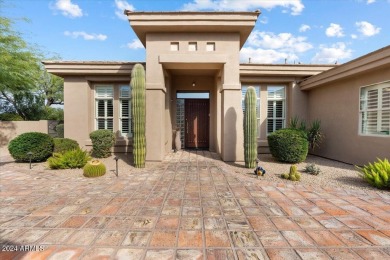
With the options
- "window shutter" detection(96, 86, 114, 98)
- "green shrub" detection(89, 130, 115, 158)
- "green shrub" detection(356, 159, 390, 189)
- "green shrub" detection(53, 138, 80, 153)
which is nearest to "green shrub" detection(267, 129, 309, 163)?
"green shrub" detection(356, 159, 390, 189)

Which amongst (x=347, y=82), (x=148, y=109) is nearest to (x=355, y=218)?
(x=347, y=82)

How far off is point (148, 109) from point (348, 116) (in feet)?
25.6

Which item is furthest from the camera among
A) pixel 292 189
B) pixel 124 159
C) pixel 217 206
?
pixel 124 159

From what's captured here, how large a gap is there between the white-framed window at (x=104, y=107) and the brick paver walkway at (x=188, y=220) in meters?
4.42

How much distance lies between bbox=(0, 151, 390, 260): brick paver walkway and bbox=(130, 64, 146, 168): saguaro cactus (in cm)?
157

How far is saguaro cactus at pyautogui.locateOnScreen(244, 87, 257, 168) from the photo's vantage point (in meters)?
6.59

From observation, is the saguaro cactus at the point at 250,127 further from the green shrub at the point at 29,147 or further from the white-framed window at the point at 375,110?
the green shrub at the point at 29,147

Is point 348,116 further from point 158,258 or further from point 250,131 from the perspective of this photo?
point 158,258

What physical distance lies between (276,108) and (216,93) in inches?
128

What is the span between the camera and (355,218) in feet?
10.9

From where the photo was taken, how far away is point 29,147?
24.2ft

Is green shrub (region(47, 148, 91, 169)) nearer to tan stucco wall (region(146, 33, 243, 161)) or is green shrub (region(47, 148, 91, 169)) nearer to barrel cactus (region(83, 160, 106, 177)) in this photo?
barrel cactus (region(83, 160, 106, 177))

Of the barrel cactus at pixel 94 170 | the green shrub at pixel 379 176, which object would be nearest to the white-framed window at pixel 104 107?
the barrel cactus at pixel 94 170

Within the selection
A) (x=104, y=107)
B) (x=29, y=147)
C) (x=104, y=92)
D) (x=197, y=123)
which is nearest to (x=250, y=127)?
(x=197, y=123)
